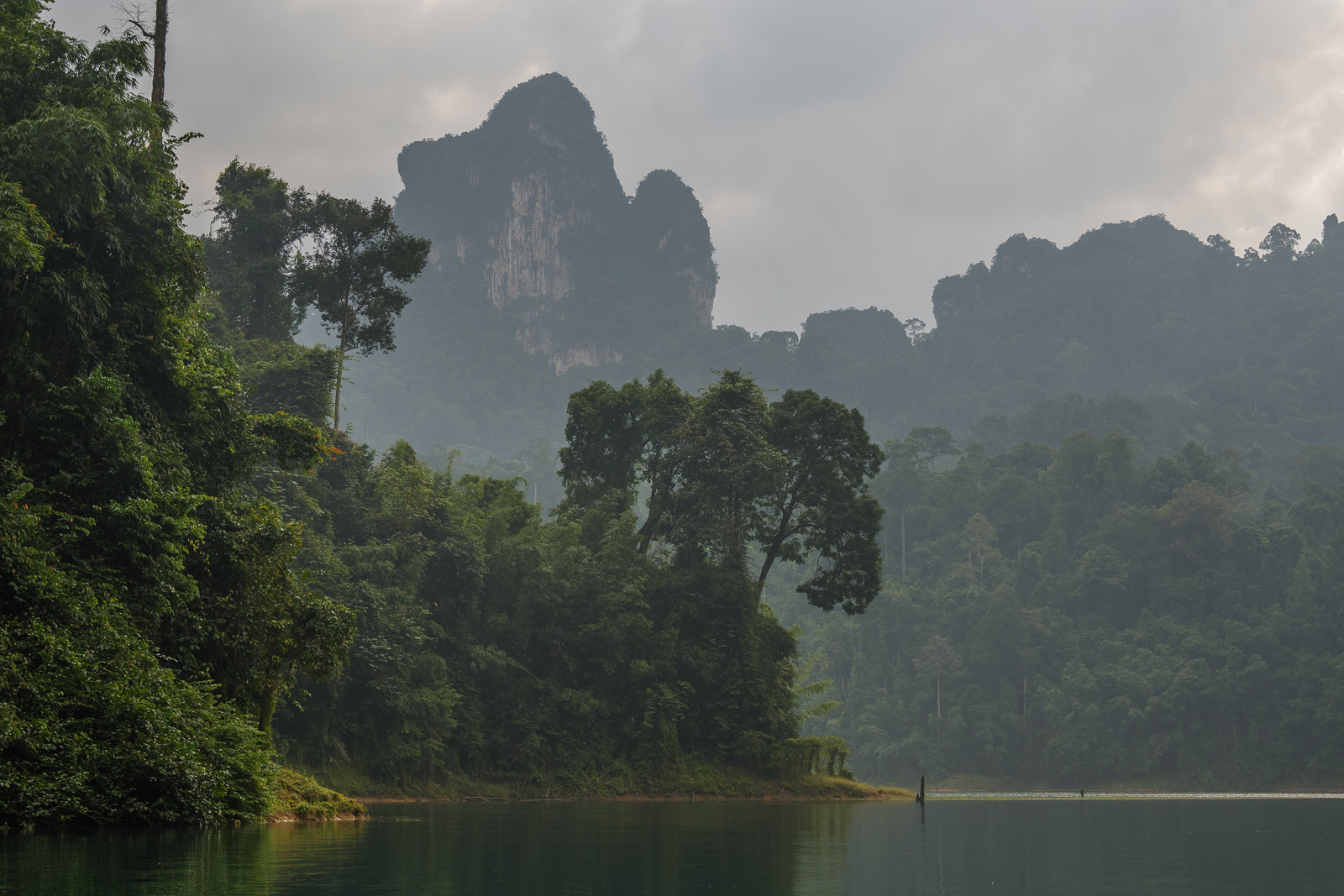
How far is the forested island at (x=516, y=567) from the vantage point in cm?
1789

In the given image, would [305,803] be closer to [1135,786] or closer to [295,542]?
[295,542]

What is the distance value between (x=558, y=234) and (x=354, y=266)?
435ft

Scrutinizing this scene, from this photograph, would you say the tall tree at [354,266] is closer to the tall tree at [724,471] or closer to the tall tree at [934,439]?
the tall tree at [724,471]

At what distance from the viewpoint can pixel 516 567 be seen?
39406 mm

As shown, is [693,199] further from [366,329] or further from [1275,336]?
[366,329]

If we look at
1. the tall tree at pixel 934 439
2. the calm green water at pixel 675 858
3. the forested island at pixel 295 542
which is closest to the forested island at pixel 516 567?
the forested island at pixel 295 542

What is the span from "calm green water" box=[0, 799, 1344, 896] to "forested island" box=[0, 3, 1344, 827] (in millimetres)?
2189

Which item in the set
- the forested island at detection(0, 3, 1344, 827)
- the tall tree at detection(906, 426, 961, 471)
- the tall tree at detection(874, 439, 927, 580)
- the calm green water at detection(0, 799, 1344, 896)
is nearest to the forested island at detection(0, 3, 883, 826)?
the forested island at detection(0, 3, 1344, 827)

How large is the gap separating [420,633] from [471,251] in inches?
5612

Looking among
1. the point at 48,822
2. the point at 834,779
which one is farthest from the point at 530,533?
the point at 48,822

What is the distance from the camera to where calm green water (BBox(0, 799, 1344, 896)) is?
1002 cm

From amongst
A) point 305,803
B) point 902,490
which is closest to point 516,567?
point 305,803

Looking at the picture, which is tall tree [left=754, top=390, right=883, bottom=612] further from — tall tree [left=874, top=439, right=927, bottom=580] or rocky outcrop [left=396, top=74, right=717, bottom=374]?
rocky outcrop [left=396, top=74, right=717, bottom=374]

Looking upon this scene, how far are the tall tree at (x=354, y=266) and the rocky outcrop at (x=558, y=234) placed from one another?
399 feet
